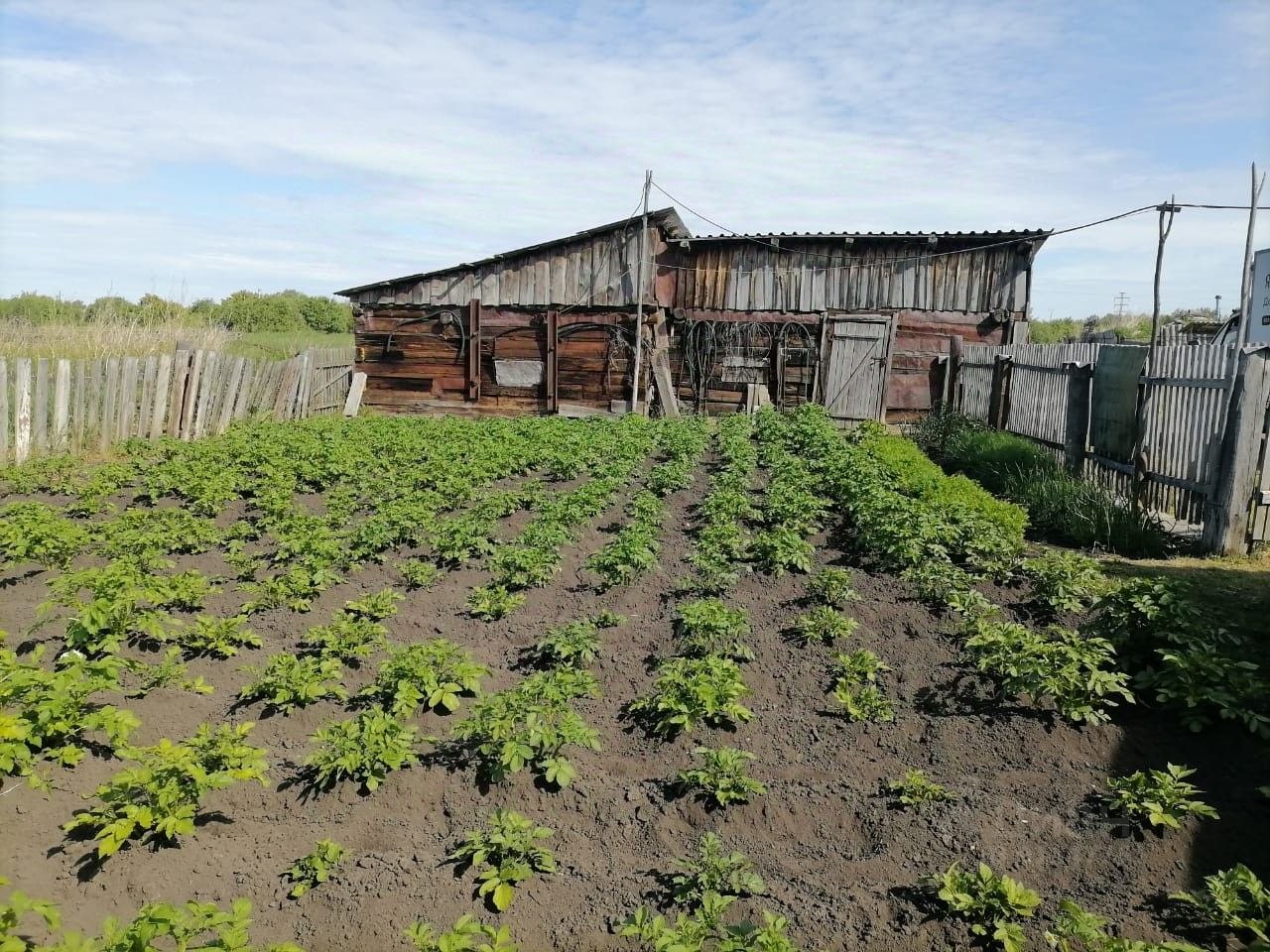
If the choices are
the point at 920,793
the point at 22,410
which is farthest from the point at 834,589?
the point at 22,410

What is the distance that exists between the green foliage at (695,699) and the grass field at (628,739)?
0.08 ft

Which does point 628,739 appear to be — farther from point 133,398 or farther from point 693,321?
point 693,321

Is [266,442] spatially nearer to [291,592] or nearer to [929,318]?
[291,592]

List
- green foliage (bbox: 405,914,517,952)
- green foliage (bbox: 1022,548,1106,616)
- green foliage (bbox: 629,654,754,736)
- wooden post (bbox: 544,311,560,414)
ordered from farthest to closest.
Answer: wooden post (bbox: 544,311,560,414) < green foliage (bbox: 1022,548,1106,616) < green foliage (bbox: 629,654,754,736) < green foliage (bbox: 405,914,517,952)

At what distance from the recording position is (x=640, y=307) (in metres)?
20.5

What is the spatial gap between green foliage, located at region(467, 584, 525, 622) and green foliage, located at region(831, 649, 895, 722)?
2.56 metres

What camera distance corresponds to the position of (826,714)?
5422 mm

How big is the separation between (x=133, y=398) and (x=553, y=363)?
972 cm

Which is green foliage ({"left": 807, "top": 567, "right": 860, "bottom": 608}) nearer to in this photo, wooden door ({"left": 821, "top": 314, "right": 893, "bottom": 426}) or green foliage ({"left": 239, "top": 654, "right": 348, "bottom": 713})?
green foliage ({"left": 239, "top": 654, "right": 348, "bottom": 713})

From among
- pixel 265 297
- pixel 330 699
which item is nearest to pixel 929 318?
pixel 330 699

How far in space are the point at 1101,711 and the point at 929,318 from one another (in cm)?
1725

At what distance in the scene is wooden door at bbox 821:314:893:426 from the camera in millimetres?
21047

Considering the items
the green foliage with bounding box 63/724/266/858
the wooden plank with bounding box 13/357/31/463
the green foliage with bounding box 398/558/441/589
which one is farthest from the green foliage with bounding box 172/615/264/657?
the wooden plank with bounding box 13/357/31/463

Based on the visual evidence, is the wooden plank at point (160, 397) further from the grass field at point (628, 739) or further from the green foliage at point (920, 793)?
the green foliage at point (920, 793)
